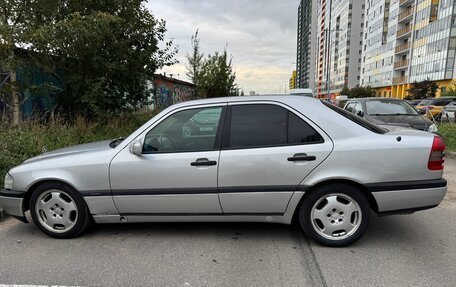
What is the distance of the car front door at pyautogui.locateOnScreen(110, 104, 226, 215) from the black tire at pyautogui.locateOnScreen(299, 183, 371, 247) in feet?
3.13

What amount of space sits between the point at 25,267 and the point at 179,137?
6.36 feet

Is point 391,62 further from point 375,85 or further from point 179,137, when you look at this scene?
point 179,137

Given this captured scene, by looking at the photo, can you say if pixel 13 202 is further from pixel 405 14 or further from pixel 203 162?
pixel 405 14

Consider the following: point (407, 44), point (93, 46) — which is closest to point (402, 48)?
point (407, 44)

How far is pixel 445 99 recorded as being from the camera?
72.5 feet

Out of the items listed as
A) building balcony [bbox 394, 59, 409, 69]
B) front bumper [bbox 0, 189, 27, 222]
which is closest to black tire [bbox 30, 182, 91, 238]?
front bumper [bbox 0, 189, 27, 222]

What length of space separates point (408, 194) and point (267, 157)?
146cm

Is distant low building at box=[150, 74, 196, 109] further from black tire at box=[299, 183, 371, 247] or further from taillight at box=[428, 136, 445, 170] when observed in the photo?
taillight at box=[428, 136, 445, 170]

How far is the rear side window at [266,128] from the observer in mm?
3475

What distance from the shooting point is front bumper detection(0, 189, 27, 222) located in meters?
3.82

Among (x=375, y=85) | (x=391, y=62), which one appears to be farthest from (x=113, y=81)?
(x=375, y=85)

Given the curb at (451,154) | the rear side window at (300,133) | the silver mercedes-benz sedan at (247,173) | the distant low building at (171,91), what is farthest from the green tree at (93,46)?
the curb at (451,154)

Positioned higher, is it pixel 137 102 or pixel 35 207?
pixel 137 102

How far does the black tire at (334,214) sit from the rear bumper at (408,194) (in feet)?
0.54
